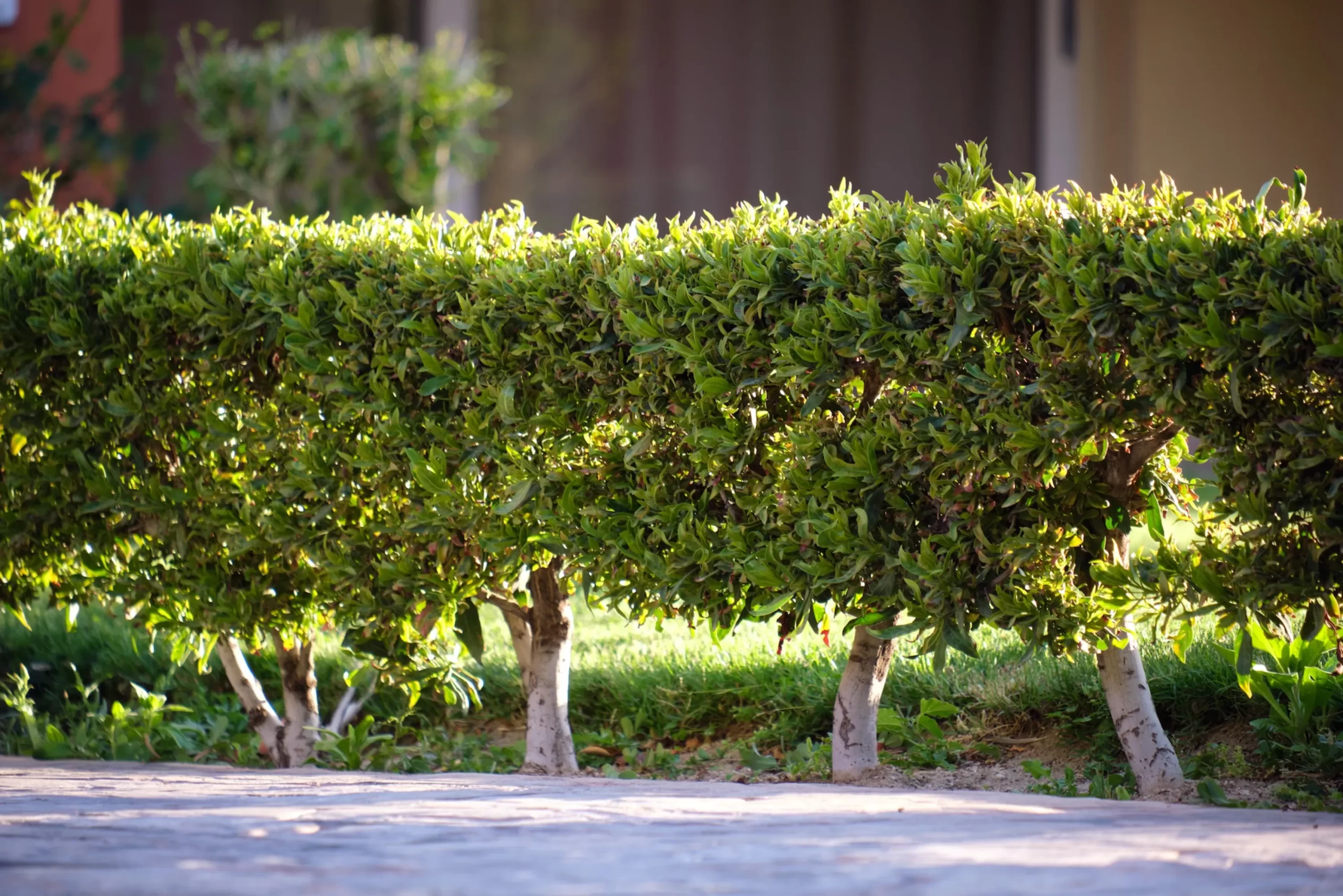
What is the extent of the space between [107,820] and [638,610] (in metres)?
1.38

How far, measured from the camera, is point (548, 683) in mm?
3703

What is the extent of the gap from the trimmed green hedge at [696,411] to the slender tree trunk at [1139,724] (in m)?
0.24

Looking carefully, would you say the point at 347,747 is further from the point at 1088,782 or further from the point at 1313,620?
the point at 1313,620

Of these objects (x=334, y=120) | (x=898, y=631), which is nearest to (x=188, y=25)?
(x=334, y=120)

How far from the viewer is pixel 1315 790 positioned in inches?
126

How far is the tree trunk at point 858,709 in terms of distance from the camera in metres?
3.37

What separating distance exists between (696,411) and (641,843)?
3.79ft

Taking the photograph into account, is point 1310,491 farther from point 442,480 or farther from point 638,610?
point 442,480

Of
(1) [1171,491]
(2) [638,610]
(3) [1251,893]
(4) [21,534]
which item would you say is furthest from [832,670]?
(4) [21,534]

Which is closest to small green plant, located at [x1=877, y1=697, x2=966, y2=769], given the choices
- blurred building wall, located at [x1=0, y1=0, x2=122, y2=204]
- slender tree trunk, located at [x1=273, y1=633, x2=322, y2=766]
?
slender tree trunk, located at [x1=273, y1=633, x2=322, y2=766]

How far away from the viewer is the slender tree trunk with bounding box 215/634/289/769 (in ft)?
13.0

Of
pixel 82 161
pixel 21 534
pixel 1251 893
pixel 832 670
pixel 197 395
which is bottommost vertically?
pixel 1251 893

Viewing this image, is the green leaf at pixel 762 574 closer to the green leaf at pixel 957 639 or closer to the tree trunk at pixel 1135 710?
the green leaf at pixel 957 639

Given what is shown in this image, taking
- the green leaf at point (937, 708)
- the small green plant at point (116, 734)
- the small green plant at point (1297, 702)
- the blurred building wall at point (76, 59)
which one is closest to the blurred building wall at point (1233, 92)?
the small green plant at point (1297, 702)
